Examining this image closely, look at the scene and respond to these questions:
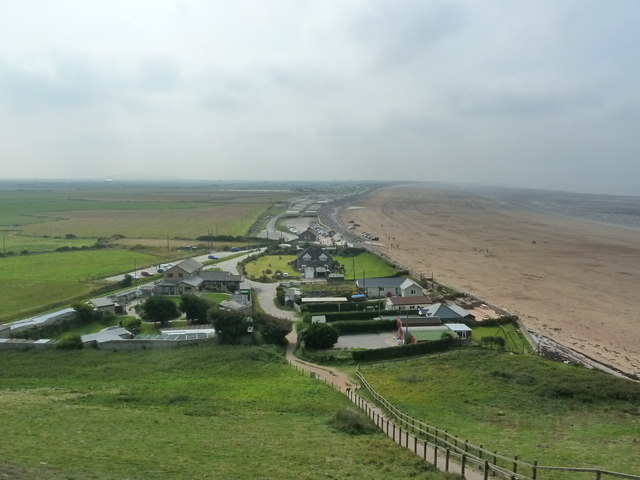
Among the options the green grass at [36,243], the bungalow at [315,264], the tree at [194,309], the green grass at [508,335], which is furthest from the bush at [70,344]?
the green grass at [36,243]

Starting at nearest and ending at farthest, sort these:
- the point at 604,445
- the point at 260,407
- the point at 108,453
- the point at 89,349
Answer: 1. the point at 108,453
2. the point at 604,445
3. the point at 260,407
4. the point at 89,349

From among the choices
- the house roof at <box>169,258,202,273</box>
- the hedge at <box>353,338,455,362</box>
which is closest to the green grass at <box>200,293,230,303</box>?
the house roof at <box>169,258,202,273</box>

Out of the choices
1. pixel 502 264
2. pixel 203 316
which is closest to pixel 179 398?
pixel 203 316

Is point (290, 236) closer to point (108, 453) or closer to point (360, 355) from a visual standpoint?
point (360, 355)

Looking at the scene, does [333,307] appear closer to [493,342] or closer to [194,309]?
[194,309]

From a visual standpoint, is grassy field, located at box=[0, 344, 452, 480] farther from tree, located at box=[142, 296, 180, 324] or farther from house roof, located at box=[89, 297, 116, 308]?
house roof, located at box=[89, 297, 116, 308]

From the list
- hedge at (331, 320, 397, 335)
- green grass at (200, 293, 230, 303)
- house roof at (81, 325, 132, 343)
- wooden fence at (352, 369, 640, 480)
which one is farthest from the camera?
green grass at (200, 293, 230, 303)
